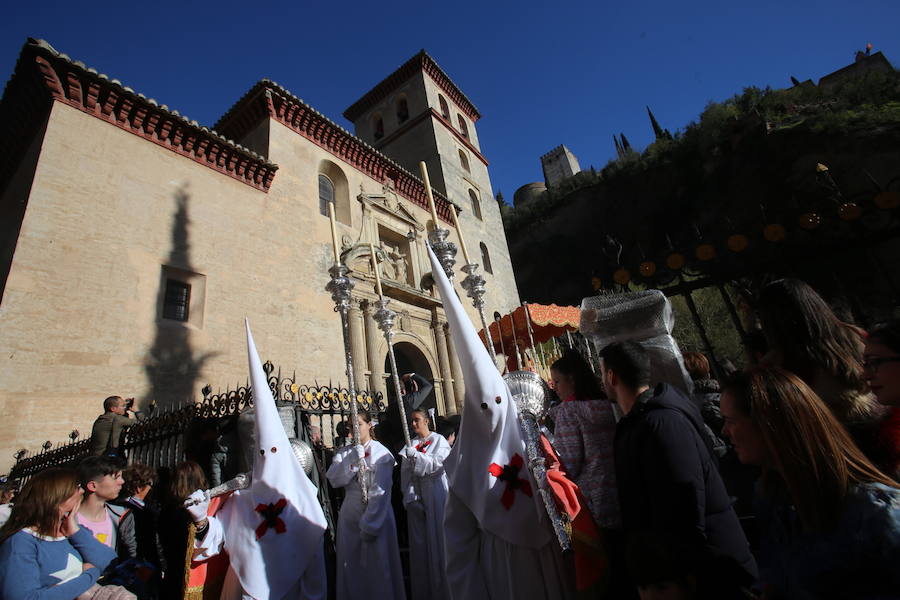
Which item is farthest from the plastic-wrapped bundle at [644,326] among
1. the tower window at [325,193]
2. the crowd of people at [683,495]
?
the tower window at [325,193]

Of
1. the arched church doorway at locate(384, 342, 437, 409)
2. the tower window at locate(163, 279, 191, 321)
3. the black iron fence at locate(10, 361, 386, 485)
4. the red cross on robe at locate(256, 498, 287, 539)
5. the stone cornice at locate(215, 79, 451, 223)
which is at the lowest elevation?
the red cross on robe at locate(256, 498, 287, 539)

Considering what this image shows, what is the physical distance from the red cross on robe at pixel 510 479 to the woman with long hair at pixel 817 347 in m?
1.26

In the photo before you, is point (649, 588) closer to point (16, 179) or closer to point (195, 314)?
point (195, 314)

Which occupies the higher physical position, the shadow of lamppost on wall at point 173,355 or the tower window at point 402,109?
the tower window at point 402,109

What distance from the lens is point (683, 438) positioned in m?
1.76

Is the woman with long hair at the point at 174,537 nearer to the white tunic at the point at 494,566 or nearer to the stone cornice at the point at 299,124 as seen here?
the white tunic at the point at 494,566

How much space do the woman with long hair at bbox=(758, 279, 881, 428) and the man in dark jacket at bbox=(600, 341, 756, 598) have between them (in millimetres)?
525

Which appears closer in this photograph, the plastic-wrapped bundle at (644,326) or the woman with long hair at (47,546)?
the woman with long hair at (47,546)

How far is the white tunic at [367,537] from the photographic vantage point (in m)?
3.58

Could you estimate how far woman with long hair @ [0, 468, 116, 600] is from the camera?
81.0 inches

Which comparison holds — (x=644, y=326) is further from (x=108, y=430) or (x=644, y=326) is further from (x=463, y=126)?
(x=463, y=126)

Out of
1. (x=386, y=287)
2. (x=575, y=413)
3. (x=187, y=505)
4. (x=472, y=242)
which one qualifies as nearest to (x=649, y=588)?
(x=575, y=413)

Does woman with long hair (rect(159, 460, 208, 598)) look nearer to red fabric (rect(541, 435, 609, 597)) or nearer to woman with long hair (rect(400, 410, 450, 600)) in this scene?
woman with long hair (rect(400, 410, 450, 600))

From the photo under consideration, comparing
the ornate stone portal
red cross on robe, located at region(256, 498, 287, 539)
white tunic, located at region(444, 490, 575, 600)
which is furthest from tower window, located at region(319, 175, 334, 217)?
white tunic, located at region(444, 490, 575, 600)
